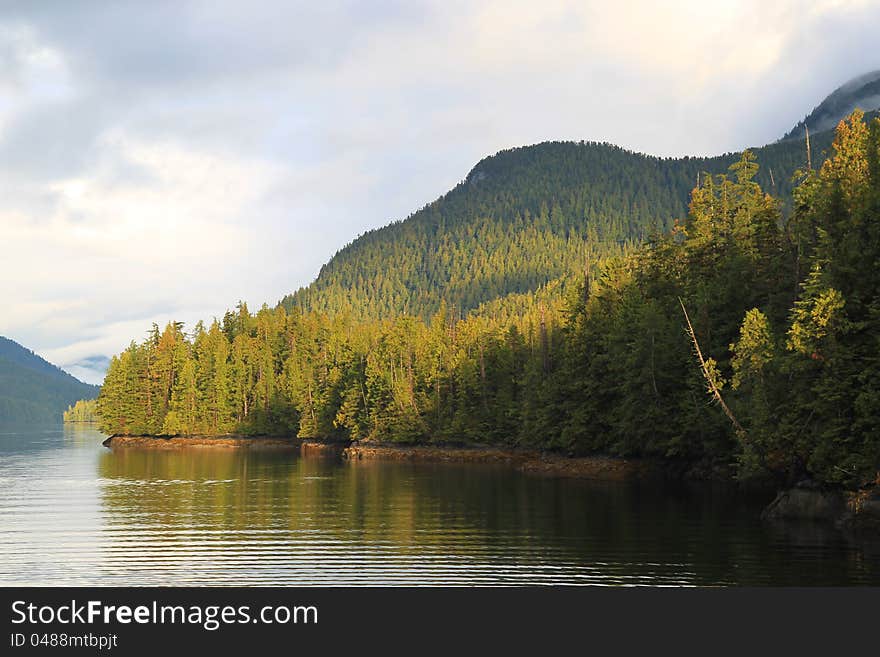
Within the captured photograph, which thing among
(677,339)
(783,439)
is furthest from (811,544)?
(677,339)

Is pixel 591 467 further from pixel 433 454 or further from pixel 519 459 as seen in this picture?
pixel 433 454

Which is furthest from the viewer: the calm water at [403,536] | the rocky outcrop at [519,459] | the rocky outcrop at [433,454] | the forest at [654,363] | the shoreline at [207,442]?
the shoreline at [207,442]

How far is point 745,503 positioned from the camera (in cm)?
5538

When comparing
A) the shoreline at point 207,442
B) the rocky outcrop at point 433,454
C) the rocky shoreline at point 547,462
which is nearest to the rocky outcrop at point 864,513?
the rocky shoreline at point 547,462

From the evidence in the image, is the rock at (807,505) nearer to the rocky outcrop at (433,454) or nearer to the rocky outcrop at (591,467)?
the rocky outcrop at (591,467)

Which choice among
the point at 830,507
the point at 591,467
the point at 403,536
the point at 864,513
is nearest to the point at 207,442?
the point at 591,467

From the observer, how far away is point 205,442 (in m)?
155

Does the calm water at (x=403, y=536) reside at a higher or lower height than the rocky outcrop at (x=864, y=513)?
lower

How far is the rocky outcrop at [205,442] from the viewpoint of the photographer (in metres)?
152

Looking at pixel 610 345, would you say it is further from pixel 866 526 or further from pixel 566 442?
pixel 866 526

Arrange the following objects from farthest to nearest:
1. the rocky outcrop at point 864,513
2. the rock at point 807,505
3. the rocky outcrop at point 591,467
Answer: the rocky outcrop at point 591,467
the rock at point 807,505
the rocky outcrop at point 864,513

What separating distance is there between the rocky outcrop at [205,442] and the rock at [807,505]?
112078 mm

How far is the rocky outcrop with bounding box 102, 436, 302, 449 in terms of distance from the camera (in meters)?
152

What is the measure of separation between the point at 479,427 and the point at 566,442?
1113 inches
